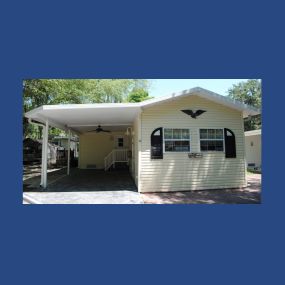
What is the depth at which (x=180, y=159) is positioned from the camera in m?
8.03

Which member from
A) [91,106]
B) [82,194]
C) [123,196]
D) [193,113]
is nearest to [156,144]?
[193,113]

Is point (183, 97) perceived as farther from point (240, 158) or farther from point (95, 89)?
point (95, 89)

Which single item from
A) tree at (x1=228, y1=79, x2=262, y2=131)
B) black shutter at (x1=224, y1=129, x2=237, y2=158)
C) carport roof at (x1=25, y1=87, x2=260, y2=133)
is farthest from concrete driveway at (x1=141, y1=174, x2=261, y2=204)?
tree at (x1=228, y1=79, x2=262, y2=131)

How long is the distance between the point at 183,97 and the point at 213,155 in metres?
2.33

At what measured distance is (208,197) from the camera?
7.20 metres

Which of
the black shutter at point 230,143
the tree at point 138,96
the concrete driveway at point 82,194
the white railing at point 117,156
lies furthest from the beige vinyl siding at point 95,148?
the black shutter at point 230,143

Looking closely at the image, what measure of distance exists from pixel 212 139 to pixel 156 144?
82.7 inches

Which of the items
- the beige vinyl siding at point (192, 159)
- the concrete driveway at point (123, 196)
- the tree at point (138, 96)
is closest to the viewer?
the concrete driveway at point (123, 196)

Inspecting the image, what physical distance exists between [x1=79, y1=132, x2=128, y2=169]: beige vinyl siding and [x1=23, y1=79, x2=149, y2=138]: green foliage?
314 cm

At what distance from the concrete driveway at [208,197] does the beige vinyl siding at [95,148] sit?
8.95 metres

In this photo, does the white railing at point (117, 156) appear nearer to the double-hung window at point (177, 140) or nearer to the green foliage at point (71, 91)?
the green foliage at point (71, 91)

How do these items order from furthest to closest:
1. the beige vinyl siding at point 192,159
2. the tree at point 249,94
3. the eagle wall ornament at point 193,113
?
1. the tree at point 249,94
2. the eagle wall ornament at point 193,113
3. the beige vinyl siding at point 192,159

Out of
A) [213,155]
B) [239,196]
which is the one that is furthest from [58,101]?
[239,196]

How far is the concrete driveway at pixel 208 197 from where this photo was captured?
22.0ft
